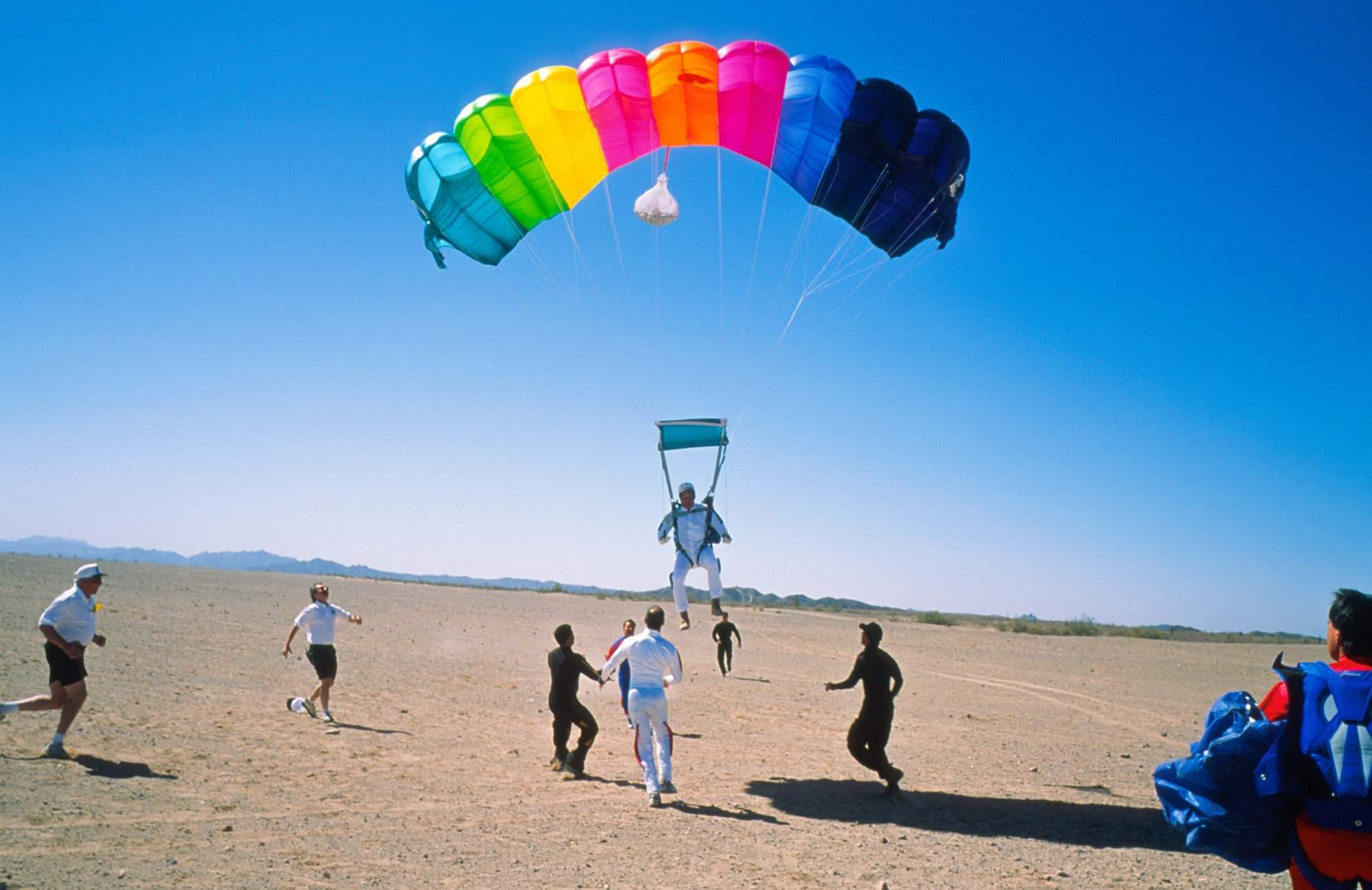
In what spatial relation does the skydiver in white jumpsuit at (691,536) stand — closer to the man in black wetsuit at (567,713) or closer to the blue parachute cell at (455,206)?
the man in black wetsuit at (567,713)

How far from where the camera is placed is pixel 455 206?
1159 cm

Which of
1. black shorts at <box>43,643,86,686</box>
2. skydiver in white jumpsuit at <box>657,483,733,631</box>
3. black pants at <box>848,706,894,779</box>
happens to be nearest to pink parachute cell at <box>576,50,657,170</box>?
skydiver in white jumpsuit at <box>657,483,733,631</box>

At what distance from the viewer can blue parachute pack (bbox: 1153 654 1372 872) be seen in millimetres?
3195

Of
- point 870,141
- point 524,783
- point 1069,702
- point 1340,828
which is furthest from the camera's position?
point 1069,702

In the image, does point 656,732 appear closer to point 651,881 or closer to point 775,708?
point 651,881

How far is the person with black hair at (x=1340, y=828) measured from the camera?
3213mm

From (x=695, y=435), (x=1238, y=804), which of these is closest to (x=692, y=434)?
(x=695, y=435)

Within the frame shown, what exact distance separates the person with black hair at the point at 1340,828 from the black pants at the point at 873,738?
5284 mm

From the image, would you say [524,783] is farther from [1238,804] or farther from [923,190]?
[923,190]

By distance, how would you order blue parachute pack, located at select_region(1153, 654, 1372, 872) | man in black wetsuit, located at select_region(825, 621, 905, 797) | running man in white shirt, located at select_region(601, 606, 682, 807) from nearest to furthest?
blue parachute pack, located at select_region(1153, 654, 1372, 872), running man in white shirt, located at select_region(601, 606, 682, 807), man in black wetsuit, located at select_region(825, 621, 905, 797)

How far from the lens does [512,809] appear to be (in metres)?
7.57

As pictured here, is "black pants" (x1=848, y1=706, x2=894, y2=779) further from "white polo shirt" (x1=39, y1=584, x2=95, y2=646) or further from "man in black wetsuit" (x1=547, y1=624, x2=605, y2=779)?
"white polo shirt" (x1=39, y1=584, x2=95, y2=646)

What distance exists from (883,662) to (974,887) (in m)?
2.74

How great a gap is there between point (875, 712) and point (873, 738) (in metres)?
0.26
